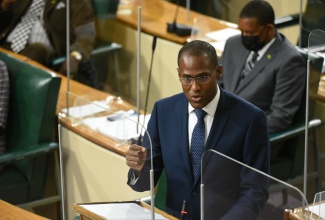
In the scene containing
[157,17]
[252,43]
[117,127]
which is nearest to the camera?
[117,127]

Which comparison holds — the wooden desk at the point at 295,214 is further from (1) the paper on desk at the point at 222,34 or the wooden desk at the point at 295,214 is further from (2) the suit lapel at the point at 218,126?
(1) the paper on desk at the point at 222,34

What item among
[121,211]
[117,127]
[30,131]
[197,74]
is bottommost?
[30,131]

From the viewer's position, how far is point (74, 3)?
518 centimetres

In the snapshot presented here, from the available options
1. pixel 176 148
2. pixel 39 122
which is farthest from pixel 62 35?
pixel 176 148

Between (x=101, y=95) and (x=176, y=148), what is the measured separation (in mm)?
1621

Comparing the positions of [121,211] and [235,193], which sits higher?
[235,193]

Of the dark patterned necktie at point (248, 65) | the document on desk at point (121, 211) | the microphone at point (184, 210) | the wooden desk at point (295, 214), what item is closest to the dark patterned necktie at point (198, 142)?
the microphone at point (184, 210)

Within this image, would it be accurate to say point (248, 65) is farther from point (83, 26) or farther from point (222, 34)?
point (83, 26)

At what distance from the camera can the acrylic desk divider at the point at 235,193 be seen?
96.2 inches

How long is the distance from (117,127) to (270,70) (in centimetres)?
75

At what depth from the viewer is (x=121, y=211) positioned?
284cm

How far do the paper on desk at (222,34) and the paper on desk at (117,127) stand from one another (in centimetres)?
107

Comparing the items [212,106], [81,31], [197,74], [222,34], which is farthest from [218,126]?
[81,31]

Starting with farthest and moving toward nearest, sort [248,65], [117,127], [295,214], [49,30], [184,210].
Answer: [49,30], [248,65], [117,127], [184,210], [295,214]
